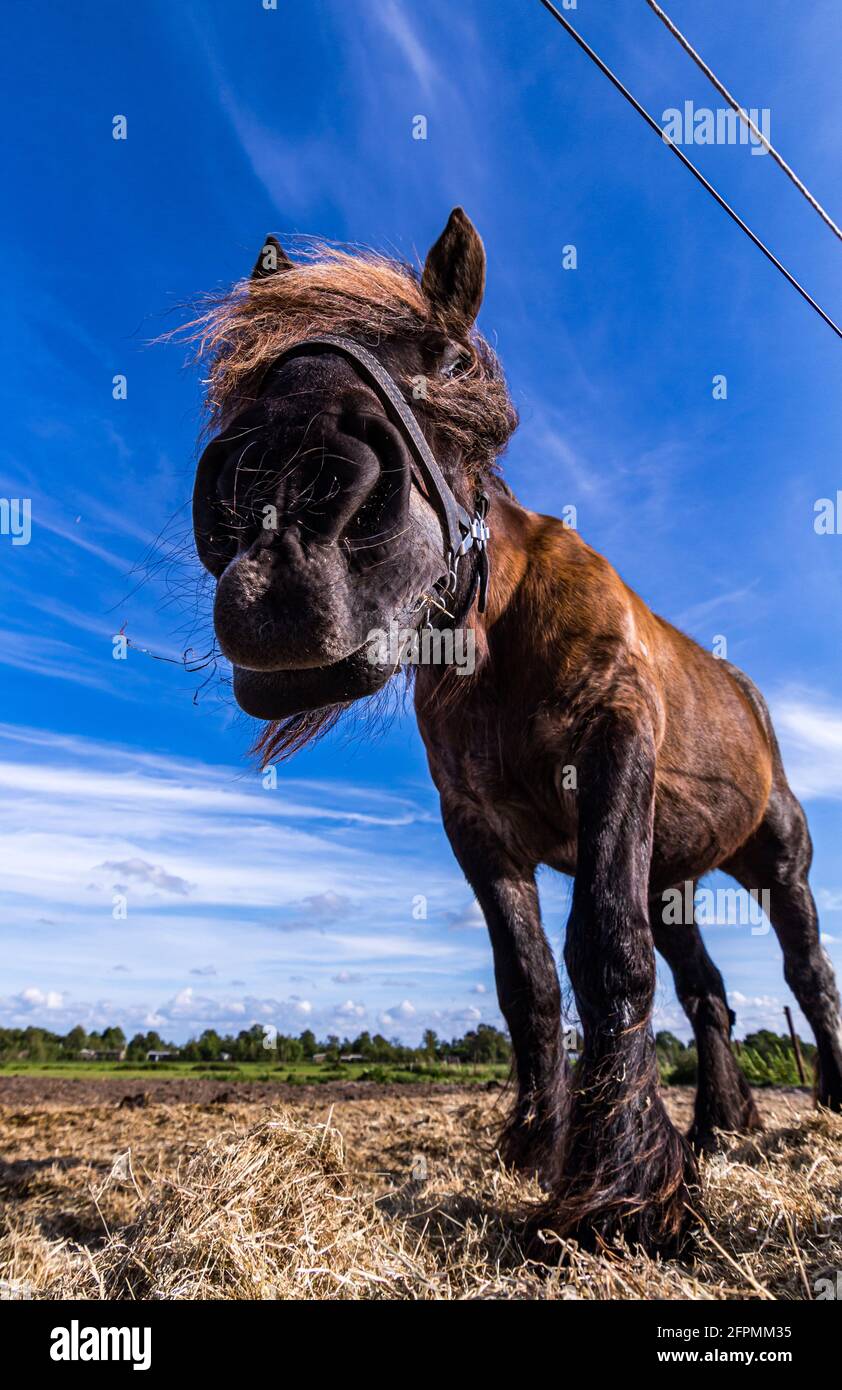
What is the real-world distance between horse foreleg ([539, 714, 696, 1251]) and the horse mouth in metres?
1.00

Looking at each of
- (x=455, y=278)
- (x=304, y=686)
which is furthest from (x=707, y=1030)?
(x=455, y=278)

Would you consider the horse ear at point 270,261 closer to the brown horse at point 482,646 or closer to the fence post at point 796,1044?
the brown horse at point 482,646

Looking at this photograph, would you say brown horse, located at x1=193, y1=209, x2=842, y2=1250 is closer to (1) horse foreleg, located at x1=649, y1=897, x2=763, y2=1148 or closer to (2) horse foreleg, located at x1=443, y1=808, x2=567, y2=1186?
(2) horse foreleg, located at x1=443, y1=808, x2=567, y2=1186

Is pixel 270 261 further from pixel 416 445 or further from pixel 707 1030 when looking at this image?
pixel 707 1030

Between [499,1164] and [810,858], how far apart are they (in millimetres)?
3671

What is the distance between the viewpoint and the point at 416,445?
9.21 feet

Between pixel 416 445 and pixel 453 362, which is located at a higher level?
pixel 453 362

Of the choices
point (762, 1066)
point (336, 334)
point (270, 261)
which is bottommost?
point (762, 1066)

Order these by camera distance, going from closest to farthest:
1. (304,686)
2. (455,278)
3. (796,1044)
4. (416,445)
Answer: (304,686)
(416,445)
(455,278)
(796,1044)

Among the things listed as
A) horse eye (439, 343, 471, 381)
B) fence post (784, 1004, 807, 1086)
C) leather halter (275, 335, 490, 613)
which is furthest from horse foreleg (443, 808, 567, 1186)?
fence post (784, 1004, 807, 1086)

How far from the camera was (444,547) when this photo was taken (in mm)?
2887

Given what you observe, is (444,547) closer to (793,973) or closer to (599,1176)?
(599,1176)

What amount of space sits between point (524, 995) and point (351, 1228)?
1205 mm
